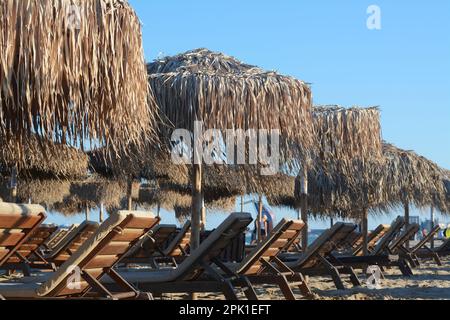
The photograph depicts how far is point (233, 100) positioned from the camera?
20.9 ft

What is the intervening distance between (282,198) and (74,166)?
26.3 feet

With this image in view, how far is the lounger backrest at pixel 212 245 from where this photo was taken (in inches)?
187

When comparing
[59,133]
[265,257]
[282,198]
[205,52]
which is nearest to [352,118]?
[205,52]

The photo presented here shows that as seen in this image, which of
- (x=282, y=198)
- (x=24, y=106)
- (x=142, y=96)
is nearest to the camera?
(x=24, y=106)

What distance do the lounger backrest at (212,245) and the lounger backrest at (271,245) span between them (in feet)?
1.81

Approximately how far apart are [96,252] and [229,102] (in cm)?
277

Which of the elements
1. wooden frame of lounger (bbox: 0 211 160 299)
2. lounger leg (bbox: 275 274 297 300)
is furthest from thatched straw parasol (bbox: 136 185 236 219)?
wooden frame of lounger (bbox: 0 211 160 299)

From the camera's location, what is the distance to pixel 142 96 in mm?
4578

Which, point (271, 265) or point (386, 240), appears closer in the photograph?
point (271, 265)

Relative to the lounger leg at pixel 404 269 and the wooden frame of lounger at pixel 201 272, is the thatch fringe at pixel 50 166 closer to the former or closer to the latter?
the wooden frame of lounger at pixel 201 272

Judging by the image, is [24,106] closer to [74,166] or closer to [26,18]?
[26,18]

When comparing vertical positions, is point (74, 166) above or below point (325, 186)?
above

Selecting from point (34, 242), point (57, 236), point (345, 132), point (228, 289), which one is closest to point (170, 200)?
point (57, 236)

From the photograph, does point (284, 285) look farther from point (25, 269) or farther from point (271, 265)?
point (25, 269)
